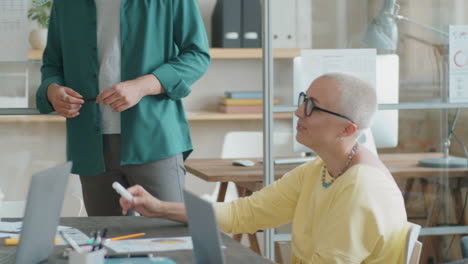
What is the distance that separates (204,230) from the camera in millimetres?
1370

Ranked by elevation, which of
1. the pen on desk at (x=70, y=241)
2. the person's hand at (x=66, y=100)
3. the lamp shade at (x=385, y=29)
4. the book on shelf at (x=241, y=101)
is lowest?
the pen on desk at (x=70, y=241)

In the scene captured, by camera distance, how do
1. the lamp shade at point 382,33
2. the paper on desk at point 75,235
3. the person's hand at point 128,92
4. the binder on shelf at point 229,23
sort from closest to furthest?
the paper on desk at point 75,235 → the person's hand at point 128,92 → the lamp shade at point 382,33 → the binder on shelf at point 229,23

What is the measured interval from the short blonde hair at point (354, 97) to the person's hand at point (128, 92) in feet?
2.17

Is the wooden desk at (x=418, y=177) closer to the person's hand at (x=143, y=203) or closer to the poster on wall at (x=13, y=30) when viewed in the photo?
the poster on wall at (x=13, y=30)

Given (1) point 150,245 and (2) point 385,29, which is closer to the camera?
(1) point 150,245

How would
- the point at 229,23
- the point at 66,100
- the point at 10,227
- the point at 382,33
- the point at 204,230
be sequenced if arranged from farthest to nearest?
the point at 229,23 < the point at 382,33 < the point at 66,100 < the point at 10,227 < the point at 204,230

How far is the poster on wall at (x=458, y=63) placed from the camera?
11.0 feet

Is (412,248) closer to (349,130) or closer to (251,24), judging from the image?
(349,130)

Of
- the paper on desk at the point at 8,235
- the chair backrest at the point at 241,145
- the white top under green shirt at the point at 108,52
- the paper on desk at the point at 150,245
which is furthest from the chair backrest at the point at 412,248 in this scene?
the chair backrest at the point at 241,145

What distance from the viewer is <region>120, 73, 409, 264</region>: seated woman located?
1.80 m

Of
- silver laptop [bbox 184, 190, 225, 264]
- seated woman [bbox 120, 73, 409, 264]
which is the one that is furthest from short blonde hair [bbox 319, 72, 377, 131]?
silver laptop [bbox 184, 190, 225, 264]

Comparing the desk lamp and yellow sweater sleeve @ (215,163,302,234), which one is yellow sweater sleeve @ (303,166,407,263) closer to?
yellow sweater sleeve @ (215,163,302,234)

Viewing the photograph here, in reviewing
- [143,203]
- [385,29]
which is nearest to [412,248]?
[143,203]

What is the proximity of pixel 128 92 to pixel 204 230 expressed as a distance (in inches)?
41.7
